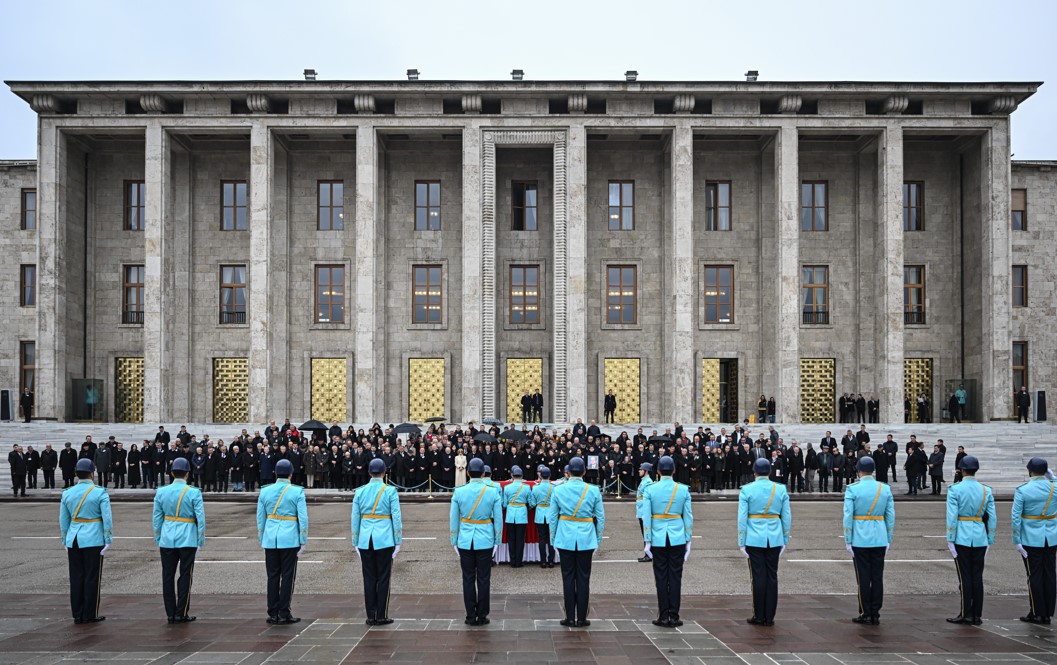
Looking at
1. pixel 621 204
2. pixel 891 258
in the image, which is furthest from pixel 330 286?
pixel 891 258

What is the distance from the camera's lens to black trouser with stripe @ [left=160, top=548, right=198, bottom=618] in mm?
9401

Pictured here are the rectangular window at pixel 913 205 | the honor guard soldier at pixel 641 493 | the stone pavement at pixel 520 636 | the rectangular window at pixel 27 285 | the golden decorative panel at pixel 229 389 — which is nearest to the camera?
the stone pavement at pixel 520 636

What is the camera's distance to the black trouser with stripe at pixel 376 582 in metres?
9.34

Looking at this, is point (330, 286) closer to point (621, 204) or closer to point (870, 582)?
point (621, 204)

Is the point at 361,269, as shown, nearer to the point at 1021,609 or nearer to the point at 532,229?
the point at 532,229

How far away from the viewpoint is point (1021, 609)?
10.3 meters

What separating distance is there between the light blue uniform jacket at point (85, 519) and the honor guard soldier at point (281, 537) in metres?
1.87

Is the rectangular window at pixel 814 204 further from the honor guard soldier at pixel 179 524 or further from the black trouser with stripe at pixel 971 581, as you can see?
the honor guard soldier at pixel 179 524

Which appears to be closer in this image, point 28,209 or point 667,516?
point 667,516

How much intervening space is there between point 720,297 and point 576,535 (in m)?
31.3

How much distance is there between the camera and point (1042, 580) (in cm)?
962

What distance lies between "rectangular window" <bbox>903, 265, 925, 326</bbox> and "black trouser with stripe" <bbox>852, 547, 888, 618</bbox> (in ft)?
108

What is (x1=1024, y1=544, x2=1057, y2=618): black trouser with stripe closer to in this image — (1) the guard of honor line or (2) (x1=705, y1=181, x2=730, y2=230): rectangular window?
(1) the guard of honor line

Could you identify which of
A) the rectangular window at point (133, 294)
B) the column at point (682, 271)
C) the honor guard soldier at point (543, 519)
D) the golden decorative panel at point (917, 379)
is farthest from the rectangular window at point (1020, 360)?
the rectangular window at point (133, 294)
